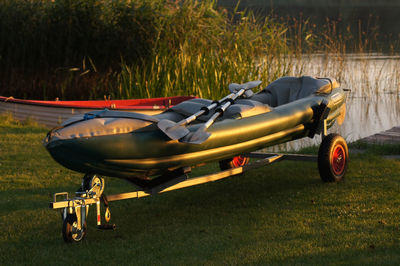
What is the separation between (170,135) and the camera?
4559 millimetres

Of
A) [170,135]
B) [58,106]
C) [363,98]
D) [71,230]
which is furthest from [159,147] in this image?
[363,98]

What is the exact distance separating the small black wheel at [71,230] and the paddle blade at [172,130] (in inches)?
36.3

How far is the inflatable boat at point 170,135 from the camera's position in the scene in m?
4.36

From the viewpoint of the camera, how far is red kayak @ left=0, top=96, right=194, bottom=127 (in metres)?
10.2

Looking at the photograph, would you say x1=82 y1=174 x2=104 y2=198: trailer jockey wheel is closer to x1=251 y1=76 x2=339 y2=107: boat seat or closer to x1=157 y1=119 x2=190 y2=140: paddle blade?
x1=157 y1=119 x2=190 y2=140: paddle blade

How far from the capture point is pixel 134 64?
40.2 ft

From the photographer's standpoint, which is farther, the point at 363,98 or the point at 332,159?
the point at 363,98

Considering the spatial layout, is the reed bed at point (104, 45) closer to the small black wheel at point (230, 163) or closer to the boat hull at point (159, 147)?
the small black wheel at point (230, 163)

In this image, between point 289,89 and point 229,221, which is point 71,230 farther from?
point 289,89

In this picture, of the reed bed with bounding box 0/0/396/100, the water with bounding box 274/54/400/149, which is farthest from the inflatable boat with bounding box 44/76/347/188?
the reed bed with bounding box 0/0/396/100

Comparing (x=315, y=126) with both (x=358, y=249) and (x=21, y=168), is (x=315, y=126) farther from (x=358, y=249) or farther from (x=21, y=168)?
(x=21, y=168)

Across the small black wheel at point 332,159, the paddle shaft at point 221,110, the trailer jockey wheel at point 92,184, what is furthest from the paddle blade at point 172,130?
the small black wheel at point 332,159

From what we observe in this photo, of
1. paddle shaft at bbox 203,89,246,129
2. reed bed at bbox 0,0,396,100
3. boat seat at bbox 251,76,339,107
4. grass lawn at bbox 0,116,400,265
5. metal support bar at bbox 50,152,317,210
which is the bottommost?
grass lawn at bbox 0,116,400,265

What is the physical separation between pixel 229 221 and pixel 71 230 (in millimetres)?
1344
